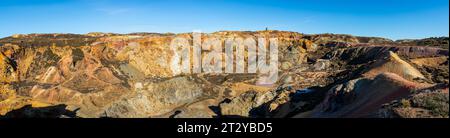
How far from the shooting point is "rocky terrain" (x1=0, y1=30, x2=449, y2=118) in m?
23.5

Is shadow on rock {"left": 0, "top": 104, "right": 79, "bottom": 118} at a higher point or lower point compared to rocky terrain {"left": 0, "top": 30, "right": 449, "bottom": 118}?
lower

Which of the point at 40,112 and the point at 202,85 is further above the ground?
the point at 202,85

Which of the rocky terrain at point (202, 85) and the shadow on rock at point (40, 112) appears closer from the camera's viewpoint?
the rocky terrain at point (202, 85)

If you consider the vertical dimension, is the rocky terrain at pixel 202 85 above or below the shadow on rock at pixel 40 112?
above

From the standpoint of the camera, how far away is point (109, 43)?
59.4m

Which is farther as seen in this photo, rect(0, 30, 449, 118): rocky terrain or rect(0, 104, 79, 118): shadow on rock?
rect(0, 104, 79, 118): shadow on rock

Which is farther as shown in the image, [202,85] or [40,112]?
[202,85]

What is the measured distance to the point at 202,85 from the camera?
42.8 metres

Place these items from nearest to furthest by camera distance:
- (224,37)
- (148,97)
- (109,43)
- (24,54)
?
(148,97)
(24,54)
(109,43)
(224,37)

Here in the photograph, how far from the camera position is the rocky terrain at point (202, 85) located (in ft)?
77.2
